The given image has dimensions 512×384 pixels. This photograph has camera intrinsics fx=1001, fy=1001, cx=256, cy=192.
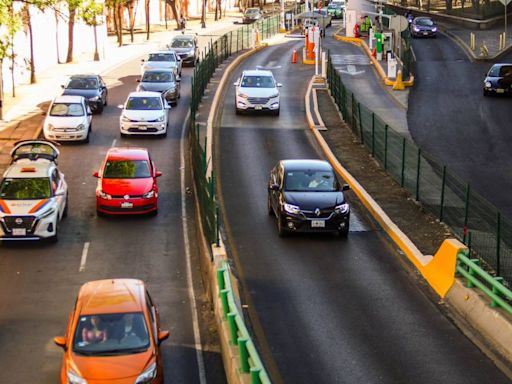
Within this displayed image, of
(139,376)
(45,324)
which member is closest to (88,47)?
(45,324)

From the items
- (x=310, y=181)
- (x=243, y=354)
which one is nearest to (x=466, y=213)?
(x=310, y=181)

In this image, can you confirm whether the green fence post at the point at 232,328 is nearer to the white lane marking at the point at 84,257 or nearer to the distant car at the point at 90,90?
the white lane marking at the point at 84,257

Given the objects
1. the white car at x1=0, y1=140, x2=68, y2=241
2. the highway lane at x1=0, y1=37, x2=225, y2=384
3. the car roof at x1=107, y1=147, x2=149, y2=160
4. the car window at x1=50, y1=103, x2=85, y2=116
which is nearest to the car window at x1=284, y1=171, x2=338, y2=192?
the highway lane at x1=0, y1=37, x2=225, y2=384

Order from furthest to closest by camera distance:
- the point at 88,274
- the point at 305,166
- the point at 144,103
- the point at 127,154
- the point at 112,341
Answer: the point at 144,103
the point at 127,154
the point at 305,166
the point at 88,274
the point at 112,341

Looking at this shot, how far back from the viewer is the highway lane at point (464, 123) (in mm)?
32500

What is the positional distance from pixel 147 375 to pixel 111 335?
3.21 ft

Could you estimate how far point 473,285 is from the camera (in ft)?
61.7

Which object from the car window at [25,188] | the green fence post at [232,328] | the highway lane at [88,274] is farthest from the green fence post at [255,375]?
the car window at [25,188]

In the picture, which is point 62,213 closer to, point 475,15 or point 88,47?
point 88,47

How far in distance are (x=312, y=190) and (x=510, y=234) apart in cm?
715

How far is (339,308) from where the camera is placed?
19.2m

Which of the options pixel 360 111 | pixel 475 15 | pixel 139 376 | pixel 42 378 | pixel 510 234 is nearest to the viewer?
pixel 139 376

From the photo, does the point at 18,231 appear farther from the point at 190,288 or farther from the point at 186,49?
the point at 186,49

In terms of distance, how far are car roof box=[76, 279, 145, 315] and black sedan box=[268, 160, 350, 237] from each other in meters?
7.61
